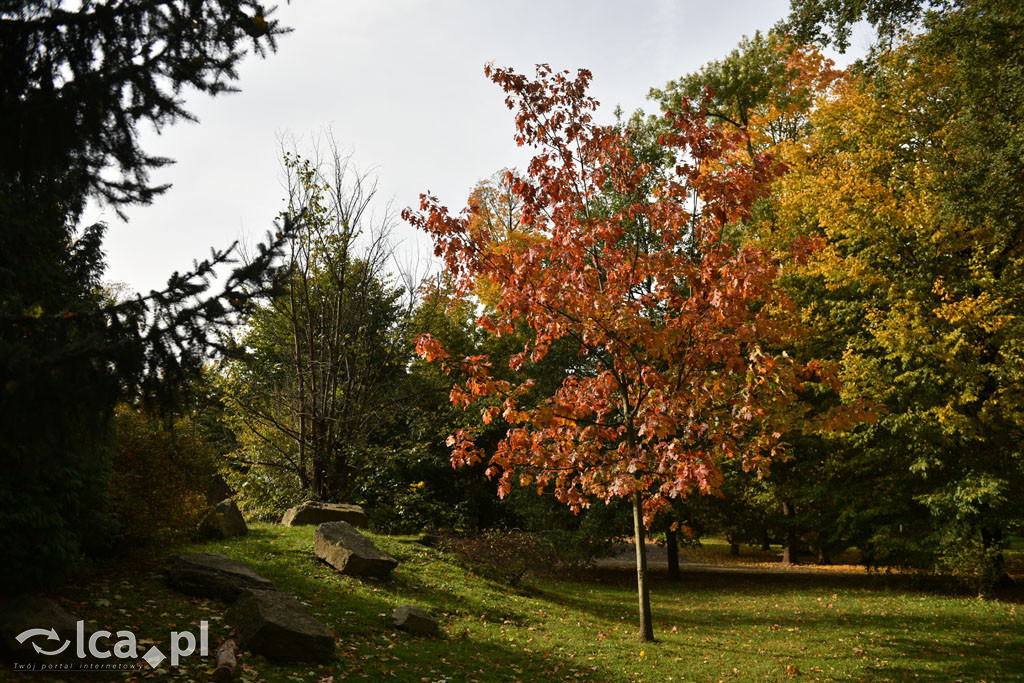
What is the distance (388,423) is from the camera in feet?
62.3

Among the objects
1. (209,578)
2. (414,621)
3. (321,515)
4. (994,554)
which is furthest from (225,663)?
(994,554)

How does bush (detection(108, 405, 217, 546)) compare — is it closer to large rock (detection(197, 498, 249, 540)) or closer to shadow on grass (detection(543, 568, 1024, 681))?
large rock (detection(197, 498, 249, 540))

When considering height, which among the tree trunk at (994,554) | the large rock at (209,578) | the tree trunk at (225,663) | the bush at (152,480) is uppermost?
the bush at (152,480)

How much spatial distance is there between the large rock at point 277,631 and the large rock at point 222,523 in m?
4.52

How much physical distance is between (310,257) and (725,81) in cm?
1295

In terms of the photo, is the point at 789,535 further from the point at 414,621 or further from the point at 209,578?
the point at 209,578

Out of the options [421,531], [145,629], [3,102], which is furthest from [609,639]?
[3,102]

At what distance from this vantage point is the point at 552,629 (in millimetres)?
9836

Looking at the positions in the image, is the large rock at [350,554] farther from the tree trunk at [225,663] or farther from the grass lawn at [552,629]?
the tree trunk at [225,663]

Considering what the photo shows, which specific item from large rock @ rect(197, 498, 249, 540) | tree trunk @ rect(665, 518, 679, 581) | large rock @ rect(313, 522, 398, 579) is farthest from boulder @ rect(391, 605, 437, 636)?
tree trunk @ rect(665, 518, 679, 581)

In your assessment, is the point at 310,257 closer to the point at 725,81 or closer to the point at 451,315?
the point at 451,315

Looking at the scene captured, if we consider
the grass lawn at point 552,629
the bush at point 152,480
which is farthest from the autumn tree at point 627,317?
the bush at point 152,480

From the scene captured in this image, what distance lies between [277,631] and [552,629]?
4.85m

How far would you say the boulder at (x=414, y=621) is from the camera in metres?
8.22
